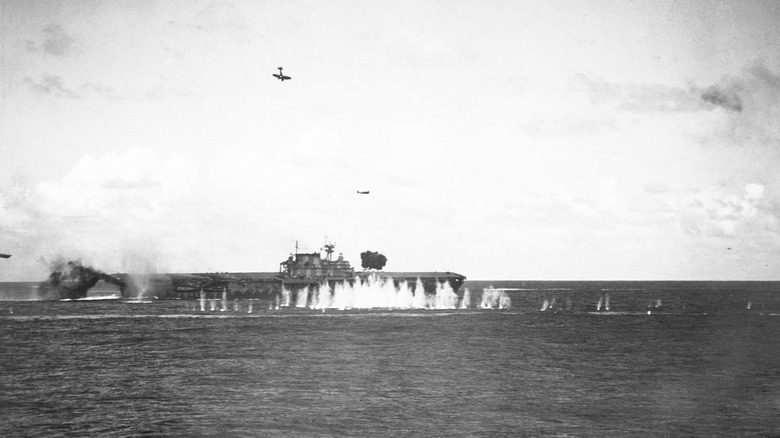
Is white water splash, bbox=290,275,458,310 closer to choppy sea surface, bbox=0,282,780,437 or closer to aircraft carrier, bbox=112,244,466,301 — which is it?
aircraft carrier, bbox=112,244,466,301

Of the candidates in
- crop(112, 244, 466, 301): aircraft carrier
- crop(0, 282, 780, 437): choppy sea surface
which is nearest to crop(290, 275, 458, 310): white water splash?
crop(112, 244, 466, 301): aircraft carrier

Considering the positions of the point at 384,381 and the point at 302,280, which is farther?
the point at 302,280

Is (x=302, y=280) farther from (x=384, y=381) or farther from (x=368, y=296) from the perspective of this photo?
(x=384, y=381)

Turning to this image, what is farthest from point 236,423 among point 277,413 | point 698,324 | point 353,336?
point 698,324

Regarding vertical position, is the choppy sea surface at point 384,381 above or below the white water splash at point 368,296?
below

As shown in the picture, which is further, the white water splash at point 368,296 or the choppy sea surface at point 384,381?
the white water splash at point 368,296

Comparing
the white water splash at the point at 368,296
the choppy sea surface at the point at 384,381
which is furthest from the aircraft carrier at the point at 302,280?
the choppy sea surface at the point at 384,381

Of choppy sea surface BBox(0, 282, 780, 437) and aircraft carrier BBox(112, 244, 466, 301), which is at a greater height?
aircraft carrier BBox(112, 244, 466, 301)

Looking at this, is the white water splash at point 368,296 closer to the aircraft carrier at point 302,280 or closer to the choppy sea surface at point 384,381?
the aircraft carrier at point 302,280

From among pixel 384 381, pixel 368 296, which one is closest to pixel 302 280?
pixel 368 296
